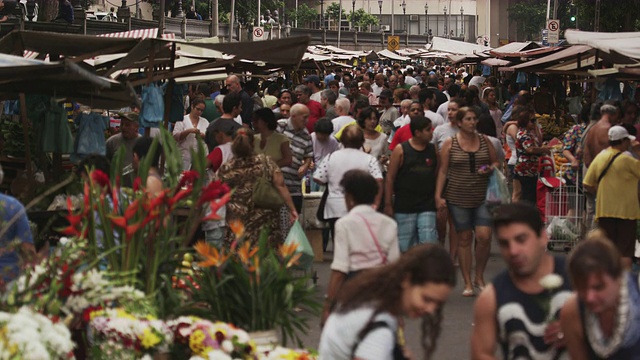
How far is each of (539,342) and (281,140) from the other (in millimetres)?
7138

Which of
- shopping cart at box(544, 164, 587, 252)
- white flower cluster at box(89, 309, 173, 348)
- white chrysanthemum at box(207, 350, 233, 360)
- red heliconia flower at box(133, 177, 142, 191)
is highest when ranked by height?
red heliconia flower at box(133, 177, 142, 191)

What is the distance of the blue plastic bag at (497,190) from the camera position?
37.8 feet

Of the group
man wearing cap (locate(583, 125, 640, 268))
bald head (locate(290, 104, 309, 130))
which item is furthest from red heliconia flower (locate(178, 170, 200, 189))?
bald head (locate(290, 104, 309, 130))

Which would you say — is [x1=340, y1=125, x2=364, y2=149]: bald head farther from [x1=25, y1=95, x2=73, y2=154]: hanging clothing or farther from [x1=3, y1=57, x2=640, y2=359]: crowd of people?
[x1=25, y1=95, x2=73, y2=154]: hanging clothing

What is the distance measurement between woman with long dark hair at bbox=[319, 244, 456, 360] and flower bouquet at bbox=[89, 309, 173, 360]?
1.83m

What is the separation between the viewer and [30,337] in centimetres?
520

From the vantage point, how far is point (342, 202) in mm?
11602

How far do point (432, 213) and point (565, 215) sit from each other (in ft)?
11.9

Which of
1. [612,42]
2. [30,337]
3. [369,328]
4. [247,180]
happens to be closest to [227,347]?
[30,337]

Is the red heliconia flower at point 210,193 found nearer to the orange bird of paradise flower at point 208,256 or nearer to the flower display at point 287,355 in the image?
the orange bird of paradise flower at point 208,256

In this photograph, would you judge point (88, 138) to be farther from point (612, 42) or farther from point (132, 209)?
point (612, 42)

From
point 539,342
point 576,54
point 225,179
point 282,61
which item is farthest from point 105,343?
point 576,54

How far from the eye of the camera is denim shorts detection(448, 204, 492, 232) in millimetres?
11719

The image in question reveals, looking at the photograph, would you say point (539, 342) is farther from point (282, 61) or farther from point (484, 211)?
point (282, 61)
